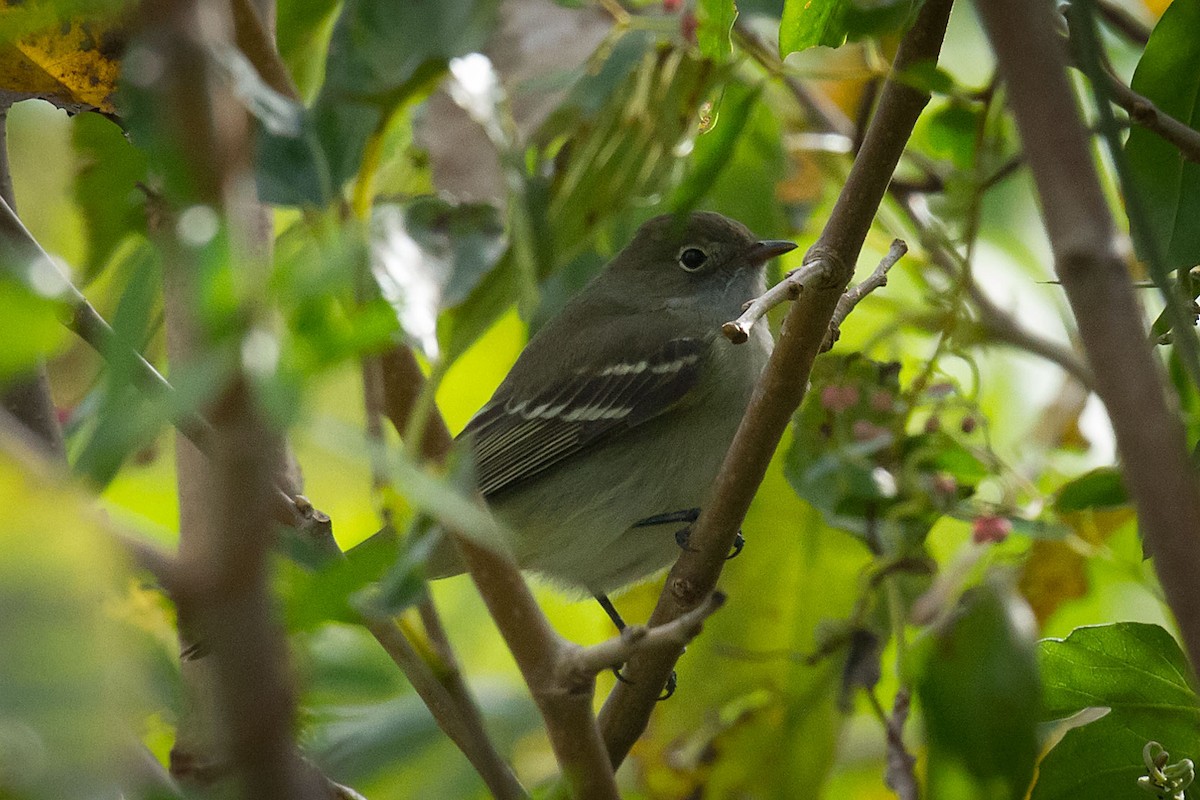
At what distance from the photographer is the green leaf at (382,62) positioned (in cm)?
221

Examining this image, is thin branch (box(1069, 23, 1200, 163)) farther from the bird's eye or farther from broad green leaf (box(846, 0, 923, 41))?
the bird's eye

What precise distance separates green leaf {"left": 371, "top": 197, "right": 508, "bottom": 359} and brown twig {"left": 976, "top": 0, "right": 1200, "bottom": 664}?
0.97m

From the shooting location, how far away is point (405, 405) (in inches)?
108

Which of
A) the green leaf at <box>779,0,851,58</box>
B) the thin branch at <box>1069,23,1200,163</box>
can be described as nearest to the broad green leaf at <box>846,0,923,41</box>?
the green leaf at <box>779,0,851,58</box>

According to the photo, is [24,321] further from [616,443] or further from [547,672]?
[616,443]

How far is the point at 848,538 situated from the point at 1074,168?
278 centimetres

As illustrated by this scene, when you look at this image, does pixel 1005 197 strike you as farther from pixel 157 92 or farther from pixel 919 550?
pixel 157 92

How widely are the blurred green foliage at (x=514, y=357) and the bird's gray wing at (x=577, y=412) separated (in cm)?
25

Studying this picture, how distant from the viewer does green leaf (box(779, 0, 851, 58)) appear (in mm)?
2242

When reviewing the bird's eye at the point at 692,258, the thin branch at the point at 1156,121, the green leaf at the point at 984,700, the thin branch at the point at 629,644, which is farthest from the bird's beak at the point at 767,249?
the green leaf at the point at 984,700

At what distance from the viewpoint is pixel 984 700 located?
1212 mm

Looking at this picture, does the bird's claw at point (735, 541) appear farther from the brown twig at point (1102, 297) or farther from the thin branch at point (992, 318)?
the brown twig at point (1102, 297)

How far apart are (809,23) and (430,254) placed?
79 cm

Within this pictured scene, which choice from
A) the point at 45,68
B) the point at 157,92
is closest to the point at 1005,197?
the point at 45,68
